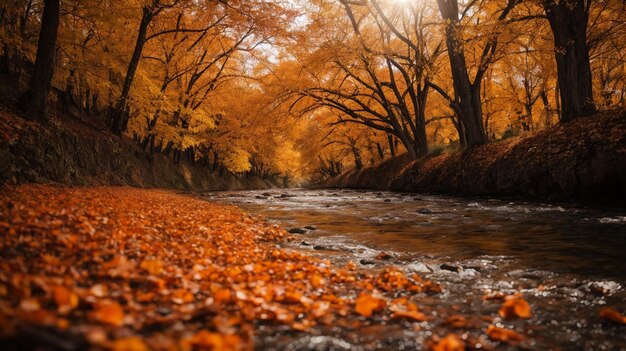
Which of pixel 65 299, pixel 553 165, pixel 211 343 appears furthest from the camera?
pixel 553 165

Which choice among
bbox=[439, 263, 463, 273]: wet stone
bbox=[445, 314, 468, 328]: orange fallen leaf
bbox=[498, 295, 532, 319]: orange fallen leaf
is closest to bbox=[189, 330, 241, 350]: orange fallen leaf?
bbox=[445, 314, 468, 328]: orange fallen leaf

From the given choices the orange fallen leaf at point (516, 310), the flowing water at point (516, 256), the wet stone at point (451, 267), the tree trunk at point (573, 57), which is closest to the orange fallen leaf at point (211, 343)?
the flowing water at point (516, 256)

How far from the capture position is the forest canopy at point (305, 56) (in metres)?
10.8

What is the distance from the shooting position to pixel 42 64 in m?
9.09

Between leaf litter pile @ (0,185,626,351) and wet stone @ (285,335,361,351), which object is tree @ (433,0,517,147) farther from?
wet stone @ (285,335,361,351)

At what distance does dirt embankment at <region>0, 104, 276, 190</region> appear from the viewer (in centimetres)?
734

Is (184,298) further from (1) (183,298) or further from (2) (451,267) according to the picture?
(2) (451,267)

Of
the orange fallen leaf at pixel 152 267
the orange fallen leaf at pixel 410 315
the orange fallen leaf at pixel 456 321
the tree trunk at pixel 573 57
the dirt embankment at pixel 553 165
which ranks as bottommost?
the orange fallen leaf at pixel 456 321

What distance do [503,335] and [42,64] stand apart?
38.6 ft

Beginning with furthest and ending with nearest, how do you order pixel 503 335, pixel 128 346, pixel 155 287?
pixel 155 287 < pixel 503 335 < pixel 128 346

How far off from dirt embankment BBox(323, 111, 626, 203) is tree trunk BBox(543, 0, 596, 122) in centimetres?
83

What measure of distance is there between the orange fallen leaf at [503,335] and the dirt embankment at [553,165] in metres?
7.73

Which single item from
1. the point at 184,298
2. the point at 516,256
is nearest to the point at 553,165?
the point at 516,256

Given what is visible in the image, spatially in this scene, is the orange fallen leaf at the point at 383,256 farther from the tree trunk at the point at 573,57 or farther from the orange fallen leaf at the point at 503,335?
the tree trunk at the point at 573,57
